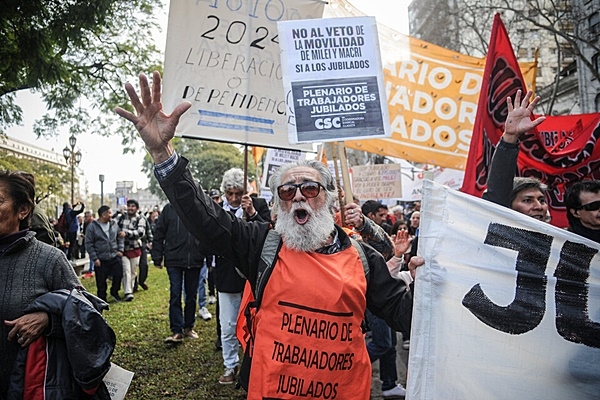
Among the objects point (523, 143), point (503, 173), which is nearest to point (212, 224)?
point (503, 173)

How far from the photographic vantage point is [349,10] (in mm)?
5090

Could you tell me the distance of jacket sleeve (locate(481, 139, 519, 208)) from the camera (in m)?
2.78

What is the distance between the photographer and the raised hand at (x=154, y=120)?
2.38 metres

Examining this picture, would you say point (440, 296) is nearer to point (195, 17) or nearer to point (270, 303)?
point (270, 303)

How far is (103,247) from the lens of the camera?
31.8 ft

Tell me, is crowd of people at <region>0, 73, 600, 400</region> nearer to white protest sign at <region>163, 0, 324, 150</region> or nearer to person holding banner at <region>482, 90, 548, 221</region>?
person holding banner at <region>482, 90, 548, 221</region>

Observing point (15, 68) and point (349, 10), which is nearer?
point (349, 10)

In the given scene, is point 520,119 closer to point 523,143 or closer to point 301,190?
point 301,190

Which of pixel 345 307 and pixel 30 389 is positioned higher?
pixel 345 307

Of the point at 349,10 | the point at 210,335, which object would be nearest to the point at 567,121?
the point at 349,10

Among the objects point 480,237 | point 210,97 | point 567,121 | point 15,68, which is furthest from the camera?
point 15,68

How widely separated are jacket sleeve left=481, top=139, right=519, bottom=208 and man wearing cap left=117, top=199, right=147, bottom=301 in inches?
337

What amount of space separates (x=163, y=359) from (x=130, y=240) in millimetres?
4852

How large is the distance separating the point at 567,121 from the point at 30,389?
17.9ft
